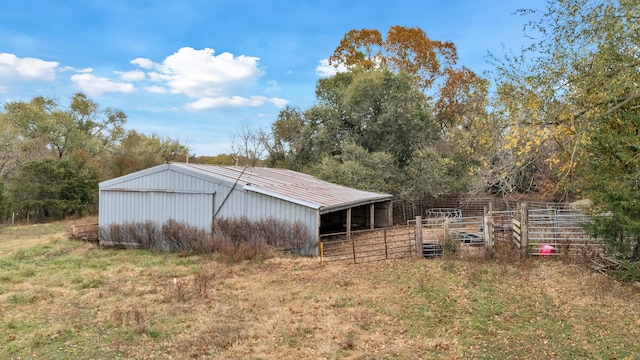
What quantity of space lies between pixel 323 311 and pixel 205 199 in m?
8.14

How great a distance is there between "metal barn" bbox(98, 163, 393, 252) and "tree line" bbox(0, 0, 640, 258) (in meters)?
2.79

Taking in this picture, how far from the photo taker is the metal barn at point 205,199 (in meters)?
12.9

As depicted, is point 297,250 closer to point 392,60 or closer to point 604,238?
point 604,238

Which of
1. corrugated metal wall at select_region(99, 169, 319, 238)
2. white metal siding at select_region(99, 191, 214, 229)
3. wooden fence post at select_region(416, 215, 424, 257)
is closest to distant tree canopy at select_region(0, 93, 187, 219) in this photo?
white metal siding at select_region(99, 191, 214, 229)

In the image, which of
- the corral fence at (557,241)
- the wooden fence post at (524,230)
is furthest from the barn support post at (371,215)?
the wooden fence post at (524,230)

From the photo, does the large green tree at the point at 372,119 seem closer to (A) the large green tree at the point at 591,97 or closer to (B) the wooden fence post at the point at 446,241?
(B) the wooden fence post at the point at 446,241

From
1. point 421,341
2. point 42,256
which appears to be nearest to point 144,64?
point 42,256

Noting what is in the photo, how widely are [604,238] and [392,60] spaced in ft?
81.2

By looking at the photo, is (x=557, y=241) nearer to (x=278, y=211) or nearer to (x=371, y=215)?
(x=278, y=211)

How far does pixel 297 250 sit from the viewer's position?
12406mm

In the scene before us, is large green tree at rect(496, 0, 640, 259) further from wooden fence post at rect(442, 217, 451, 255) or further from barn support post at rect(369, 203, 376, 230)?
barn support post at rect(369, 203, 376, 230)

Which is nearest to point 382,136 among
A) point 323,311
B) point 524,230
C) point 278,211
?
point 278,211

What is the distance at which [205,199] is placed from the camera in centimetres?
1387

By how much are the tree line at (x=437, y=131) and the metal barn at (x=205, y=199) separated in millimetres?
2788
